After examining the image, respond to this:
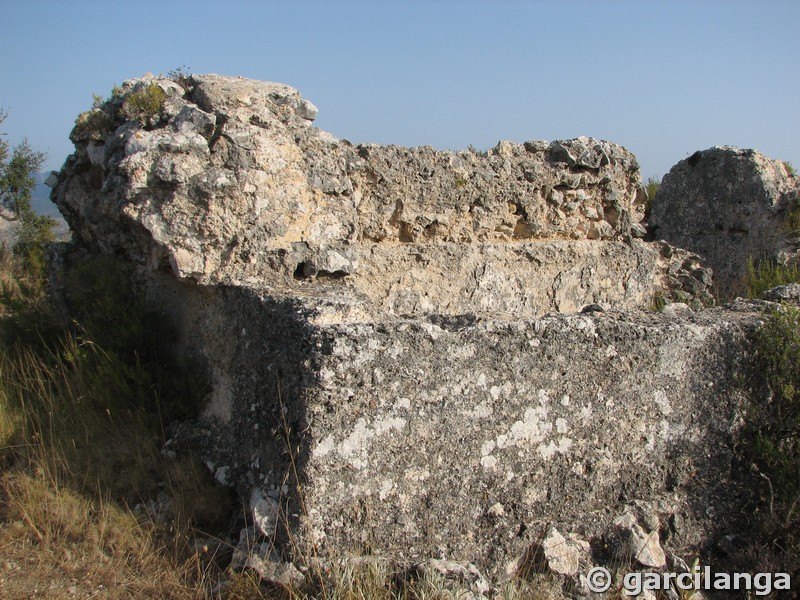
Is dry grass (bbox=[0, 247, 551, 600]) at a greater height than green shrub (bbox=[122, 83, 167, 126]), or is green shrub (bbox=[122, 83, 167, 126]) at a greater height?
green shrub (bbox=[122, 83, 167, 126])

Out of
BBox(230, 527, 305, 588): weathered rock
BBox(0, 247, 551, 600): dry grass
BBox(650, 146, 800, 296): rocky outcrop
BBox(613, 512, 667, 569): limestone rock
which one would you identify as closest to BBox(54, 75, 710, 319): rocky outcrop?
BBox(0, 247, 551, 600): dry grass

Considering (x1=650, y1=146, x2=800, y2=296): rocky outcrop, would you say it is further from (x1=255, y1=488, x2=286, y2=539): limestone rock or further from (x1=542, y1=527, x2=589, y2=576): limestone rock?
(x1=255, y1=488, x2=286, y2=539): limestone rock

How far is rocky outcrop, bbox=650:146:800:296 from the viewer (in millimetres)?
8703

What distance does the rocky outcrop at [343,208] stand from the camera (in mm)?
4031

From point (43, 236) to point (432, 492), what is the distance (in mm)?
10625

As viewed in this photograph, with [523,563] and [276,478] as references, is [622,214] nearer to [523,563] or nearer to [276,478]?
[523,563]

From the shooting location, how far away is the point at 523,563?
3189 mm

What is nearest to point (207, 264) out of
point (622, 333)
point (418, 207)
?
point (418, 207)

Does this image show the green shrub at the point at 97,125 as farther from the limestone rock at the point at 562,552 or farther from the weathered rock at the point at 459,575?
the limestone rock at the point at 562,552

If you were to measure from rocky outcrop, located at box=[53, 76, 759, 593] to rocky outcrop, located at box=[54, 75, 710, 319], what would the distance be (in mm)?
17

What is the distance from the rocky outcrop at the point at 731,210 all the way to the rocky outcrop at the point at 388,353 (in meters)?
5.00

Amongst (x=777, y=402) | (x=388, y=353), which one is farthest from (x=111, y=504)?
(x=777, y=402)

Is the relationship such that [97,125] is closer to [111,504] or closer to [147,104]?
[147,104]

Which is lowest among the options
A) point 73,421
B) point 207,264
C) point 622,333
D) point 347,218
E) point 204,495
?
point 204,495
